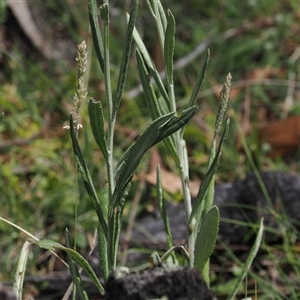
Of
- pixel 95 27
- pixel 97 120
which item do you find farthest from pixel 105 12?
pixel 97 120

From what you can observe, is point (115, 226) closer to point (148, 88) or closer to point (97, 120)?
point (97, 120)

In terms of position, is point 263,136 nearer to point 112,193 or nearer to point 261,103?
point 261,103

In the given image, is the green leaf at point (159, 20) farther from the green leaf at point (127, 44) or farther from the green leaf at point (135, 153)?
the green leaf at point (135, 153)

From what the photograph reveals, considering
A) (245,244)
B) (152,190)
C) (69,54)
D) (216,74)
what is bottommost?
(245,244)

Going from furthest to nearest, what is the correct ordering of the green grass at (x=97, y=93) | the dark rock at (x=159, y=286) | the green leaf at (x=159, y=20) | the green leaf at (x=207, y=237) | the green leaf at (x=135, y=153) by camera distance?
the green grass at (x=97, y=93), the green leaf at (x=159, y=20), the green leaf at (x=207, y=237), the green leaf at (x=135, y=153), the dark rock at (x=159, y=286)

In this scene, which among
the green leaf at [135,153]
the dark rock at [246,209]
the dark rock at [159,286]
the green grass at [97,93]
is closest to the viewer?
the dark rock at [159,286]

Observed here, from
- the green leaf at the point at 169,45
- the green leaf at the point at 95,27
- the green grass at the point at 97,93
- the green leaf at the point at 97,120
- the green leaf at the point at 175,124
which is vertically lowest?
the green grass at the point at 97,93

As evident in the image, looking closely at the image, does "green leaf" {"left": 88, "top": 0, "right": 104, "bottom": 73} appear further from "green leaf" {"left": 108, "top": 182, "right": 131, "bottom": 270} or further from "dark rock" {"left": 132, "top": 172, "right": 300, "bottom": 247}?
→ "dark rock" {"left": 132, "top": 172, "right": 300, "bottom": 247}

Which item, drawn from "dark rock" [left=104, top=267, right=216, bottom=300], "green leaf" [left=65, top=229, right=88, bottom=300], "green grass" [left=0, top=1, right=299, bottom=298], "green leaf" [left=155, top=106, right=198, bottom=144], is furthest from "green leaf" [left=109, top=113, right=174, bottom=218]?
"green grass" [left=0, top=1, right=299, bottom=298]

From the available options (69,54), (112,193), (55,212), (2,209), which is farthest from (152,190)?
(112,193)

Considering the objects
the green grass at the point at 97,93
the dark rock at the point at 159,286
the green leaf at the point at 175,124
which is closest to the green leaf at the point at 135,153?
the green leaf at the point at 175,124
